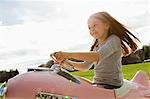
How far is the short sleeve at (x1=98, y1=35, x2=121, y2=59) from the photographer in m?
1.84

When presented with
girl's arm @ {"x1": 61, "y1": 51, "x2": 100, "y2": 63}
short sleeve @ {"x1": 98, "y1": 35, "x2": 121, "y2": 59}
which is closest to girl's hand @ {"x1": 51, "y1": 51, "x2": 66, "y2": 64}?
girl's arm @ {"x1": 61, "y1": 51, "x2": 100, "y2": 63}

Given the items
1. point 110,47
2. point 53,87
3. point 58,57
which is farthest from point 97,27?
point 53,87

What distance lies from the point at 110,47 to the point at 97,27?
129 millimetres

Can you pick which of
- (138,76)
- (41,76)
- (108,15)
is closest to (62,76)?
(41,76)

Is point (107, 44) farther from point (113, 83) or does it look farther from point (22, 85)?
point (22, 85)

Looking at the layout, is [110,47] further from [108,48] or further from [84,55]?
[84,55]

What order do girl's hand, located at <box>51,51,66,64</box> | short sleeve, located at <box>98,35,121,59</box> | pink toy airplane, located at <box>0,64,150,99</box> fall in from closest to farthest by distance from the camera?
pink toy airplane, located at <box>0,64,150,99</box> → girl's hand, located at <box>51,51,66,64</box> → short sleeve, located at <box>98,35,121,59</box>

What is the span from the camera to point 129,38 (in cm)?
196

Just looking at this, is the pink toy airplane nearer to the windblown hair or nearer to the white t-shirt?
the white t-shirt

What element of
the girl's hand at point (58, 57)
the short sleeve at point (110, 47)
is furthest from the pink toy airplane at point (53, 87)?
the short sleeve at point (110, 47)

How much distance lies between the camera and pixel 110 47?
1856 mm

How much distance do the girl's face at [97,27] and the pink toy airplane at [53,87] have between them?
1.05 feet

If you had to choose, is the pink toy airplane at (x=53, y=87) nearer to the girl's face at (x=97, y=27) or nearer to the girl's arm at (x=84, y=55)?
the girl's arm at (x=84, y=55)

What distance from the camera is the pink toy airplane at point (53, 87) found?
150 centimetres
